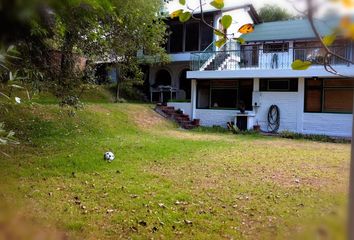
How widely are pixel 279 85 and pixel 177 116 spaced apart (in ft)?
16.6

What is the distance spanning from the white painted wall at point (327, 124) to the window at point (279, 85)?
54.6 inches

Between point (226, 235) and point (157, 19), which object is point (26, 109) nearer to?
point (157, 19)

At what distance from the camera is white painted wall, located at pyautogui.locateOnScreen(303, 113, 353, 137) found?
55.5 feet

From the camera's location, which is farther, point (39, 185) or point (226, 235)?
point (39, 185)

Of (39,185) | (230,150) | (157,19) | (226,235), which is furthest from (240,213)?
(157,19)

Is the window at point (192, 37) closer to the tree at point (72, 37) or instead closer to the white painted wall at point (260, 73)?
the tree at point (72, 37)

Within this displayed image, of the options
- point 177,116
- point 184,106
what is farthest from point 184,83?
point 177,116

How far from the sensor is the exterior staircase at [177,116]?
19.5 metres

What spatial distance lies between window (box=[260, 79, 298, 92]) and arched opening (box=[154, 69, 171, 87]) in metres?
8.99

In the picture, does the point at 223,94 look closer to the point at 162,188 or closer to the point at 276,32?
the point at 276,32

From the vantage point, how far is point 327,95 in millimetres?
17562

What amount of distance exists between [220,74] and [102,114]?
6242 millimetres

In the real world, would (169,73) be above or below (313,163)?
above

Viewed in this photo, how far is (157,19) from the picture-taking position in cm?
1958
